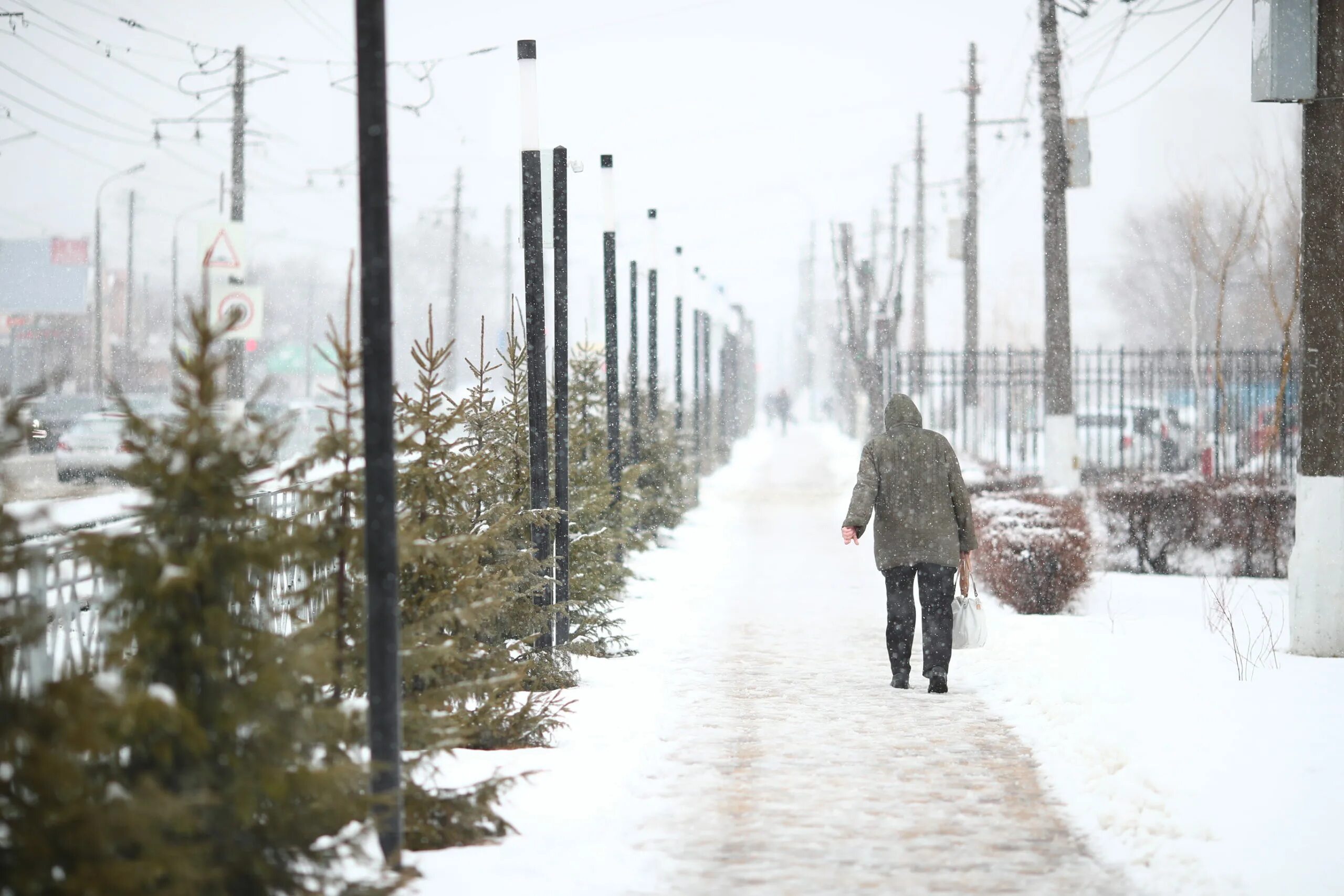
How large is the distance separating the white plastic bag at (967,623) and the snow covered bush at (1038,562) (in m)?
3.26

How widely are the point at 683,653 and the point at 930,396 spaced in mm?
20118

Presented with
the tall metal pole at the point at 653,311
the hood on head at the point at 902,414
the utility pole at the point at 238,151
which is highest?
the utility pole at the point at 238,151

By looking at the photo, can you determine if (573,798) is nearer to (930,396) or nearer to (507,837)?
(507,837)

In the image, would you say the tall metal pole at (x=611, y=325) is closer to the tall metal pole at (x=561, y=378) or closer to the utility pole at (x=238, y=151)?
the tall metal pole at (x=561, y=378)

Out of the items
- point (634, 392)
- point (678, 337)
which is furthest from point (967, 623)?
point (678, 337)

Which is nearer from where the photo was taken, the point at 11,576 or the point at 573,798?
the point at 11,576

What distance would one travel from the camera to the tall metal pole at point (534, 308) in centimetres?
882

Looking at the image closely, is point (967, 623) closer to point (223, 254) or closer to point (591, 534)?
point (591, 534)

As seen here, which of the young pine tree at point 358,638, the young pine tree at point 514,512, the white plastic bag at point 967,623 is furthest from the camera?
the white plastic bag at point 967,623

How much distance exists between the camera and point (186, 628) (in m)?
3.70

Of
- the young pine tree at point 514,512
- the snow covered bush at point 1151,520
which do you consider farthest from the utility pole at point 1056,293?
the young pine tree at point 514,512

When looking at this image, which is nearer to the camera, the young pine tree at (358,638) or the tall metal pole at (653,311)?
the young pine tree at (358,638)

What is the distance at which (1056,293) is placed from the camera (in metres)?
18.9

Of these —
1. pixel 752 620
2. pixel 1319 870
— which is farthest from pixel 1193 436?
pixel 1319 870
